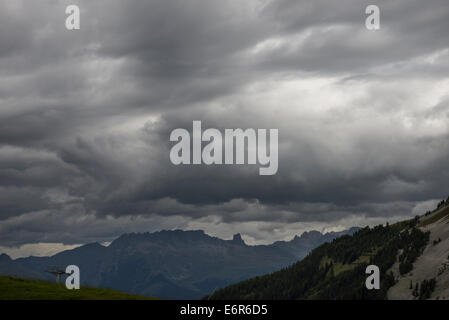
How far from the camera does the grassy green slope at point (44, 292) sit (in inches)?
3723

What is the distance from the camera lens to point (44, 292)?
98.1m

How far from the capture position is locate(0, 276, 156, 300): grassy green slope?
94.6 meters
